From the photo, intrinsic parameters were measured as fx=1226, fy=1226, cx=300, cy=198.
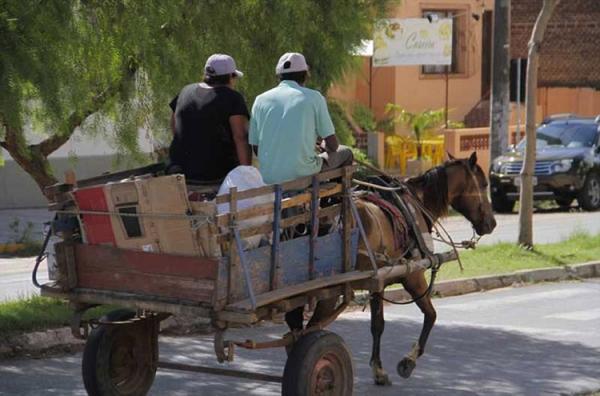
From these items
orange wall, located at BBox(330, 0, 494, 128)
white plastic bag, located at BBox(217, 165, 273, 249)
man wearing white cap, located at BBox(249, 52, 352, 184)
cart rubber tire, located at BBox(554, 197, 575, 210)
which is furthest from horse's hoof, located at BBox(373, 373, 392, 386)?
orange wall, located at BBox(330, 0, 494, 128)

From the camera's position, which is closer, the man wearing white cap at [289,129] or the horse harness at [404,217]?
the man wearing white cap at [289,129]

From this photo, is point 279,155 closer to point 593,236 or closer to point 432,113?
point 593,236

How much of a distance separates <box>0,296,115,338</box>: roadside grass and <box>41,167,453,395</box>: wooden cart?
8.06 feet

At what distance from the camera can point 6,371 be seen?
9758mm

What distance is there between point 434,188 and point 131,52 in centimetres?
309

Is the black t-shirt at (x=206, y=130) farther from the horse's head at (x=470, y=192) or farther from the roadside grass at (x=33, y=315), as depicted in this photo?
the roadside grass at (x=33, y=315)

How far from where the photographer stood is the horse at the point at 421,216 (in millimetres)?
8797

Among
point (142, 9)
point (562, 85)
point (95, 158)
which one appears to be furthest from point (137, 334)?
point (562, 85)

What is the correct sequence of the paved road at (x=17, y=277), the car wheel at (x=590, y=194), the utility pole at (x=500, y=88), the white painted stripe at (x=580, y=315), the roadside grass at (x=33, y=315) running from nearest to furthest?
1. the roadside grass at (x=33, y=315)
2. the white painted stripe at (x=580, y=315)
3. the paved road at (x=17, y=277)
4. the utility pole at (x=500, y=88)
5. the car wheel at (x=590, y=194)

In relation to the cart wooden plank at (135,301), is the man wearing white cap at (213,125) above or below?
above

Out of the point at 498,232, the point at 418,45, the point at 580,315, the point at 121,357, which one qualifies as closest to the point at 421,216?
the point at 121,357

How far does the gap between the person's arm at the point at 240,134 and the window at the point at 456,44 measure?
26.8 m

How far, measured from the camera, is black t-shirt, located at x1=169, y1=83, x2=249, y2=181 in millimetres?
8133

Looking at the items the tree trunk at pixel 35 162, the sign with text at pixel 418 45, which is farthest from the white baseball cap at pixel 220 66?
the sign with text at pixel 418 45
